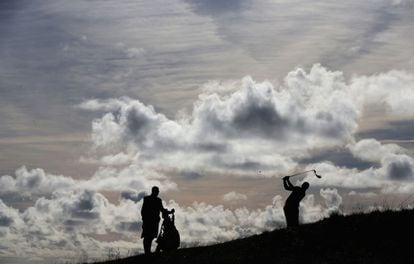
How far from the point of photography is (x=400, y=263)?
20.5 metres

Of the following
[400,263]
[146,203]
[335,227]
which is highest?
[146,203]

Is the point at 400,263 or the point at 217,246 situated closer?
the point at 400,263

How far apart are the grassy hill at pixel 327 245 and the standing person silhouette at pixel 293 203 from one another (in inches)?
39.5

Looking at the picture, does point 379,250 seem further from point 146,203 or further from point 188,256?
point 146,203

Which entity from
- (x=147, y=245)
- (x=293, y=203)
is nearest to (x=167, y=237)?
(x=147, y=245)

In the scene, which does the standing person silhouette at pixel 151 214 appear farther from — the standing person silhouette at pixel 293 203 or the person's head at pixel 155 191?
the standing person silhouette at pixel 293 203

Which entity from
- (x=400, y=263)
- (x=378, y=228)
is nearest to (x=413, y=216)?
(x=378, y=228)

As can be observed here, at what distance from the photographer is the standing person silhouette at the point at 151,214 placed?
25.4 metres

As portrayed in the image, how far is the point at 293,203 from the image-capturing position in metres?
25.5

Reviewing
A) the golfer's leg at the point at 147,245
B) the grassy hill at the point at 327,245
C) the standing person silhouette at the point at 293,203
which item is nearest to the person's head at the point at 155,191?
the golfer's leg at the point at 147,245

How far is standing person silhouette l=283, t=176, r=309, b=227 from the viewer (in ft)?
83.6

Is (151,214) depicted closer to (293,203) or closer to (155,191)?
(155,191)

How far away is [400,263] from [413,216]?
12.1ft

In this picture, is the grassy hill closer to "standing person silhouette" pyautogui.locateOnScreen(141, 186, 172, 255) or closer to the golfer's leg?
the golfer's leg
